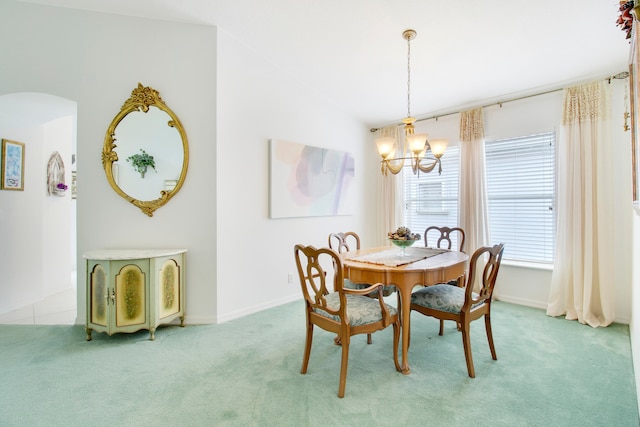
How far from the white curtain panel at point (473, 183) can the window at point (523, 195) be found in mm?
187

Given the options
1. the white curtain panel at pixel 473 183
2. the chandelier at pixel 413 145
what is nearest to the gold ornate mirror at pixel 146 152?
the chandelier at pixel 413 145

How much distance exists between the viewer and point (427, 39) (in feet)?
8.84

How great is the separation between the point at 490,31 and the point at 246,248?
307cm

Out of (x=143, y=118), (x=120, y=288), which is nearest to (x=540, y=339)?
(x=120, y=288)

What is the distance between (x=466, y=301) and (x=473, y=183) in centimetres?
224

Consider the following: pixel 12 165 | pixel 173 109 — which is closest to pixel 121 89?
pixel 173 109

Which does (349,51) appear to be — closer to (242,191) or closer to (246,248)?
(242,191)

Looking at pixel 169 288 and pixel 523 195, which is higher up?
pixel 523 195

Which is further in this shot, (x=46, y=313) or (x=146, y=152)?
(x=46, y=313)

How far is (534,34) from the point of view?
8.32 ft

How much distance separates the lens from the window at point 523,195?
11.6 ft

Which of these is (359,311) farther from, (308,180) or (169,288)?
(308,180)

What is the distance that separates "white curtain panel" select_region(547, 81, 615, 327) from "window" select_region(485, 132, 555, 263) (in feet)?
0.70

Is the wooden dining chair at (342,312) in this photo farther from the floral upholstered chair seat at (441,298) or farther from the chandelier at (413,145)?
the chandelier at (413,145)
